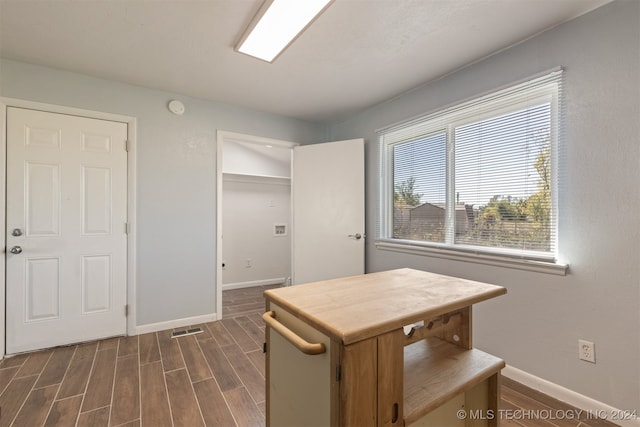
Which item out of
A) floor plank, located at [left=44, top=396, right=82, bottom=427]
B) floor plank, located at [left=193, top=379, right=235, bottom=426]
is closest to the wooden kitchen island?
floor plank, located at [left=193, top=379, right=235, bottom=426]

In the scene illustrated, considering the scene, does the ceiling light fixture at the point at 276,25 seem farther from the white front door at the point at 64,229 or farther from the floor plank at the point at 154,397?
the floor plank at the point at 154,397

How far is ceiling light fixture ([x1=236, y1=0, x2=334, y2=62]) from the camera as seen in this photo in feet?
5.24

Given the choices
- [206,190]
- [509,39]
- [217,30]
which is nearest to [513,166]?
[509,39]

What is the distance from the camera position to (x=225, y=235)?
447 centimetres

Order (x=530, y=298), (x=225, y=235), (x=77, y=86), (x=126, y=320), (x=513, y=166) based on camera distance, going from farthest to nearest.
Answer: (x=225, y=235) → (x=126, y=320) → (x=77, y=86) → (x=513, y=166) → (x=530, y=298)

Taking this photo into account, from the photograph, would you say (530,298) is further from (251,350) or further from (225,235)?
(225,235)

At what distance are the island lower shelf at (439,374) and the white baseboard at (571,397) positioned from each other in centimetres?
100

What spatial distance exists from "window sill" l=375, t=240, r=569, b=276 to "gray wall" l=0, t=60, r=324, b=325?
2020 millimetres

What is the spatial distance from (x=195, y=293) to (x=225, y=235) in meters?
1.58

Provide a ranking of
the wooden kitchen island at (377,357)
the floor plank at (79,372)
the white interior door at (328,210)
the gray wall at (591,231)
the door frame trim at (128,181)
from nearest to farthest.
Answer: the wooden kitchen island at (377,357) < the gray wall at (591,231) < the floor plank at (79,372) < the door frame trim at (128,181) < the white interior door at (328,210)

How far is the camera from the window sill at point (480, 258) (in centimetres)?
177

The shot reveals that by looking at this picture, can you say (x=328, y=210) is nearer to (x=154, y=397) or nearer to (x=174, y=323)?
(x=174, y=323)

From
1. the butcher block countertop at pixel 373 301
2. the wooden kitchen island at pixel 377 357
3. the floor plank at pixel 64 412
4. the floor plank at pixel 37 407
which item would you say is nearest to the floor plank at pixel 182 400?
the floor plank at pixel 64 412

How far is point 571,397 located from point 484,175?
1.51 meters
